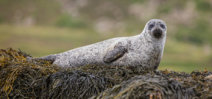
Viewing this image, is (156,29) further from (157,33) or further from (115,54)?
(115,54)

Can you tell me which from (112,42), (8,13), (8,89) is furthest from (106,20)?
(8,89)

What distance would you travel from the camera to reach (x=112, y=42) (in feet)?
21.1

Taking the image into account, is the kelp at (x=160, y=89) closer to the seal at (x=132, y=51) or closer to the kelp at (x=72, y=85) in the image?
the kelp at (x=72, y=85)

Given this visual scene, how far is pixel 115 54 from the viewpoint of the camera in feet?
19.5

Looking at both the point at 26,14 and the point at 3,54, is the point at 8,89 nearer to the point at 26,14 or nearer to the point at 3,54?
the point at 3,54

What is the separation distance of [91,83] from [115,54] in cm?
152

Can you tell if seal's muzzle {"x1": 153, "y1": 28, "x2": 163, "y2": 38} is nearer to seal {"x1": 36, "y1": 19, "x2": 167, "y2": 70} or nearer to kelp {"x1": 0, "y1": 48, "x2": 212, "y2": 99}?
seal {"x1": 36, "y1": 19, "x2": 167, "y2": 70}

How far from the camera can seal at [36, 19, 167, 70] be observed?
5.88m

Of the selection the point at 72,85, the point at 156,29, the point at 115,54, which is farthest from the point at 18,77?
the point at 156,29

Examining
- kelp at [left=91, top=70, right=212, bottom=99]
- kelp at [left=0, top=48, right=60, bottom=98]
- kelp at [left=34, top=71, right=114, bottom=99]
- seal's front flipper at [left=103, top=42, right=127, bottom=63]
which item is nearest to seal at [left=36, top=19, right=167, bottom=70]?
Result: seal's front flipper at [left=103, top=42, right=127, bottom=63]

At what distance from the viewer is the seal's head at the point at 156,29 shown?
5.71 metres

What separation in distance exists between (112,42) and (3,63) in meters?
2.29

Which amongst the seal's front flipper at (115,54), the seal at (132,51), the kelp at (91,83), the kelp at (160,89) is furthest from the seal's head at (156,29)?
the kelp at (160,89)

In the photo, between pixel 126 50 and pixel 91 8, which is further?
pixel 91 8
